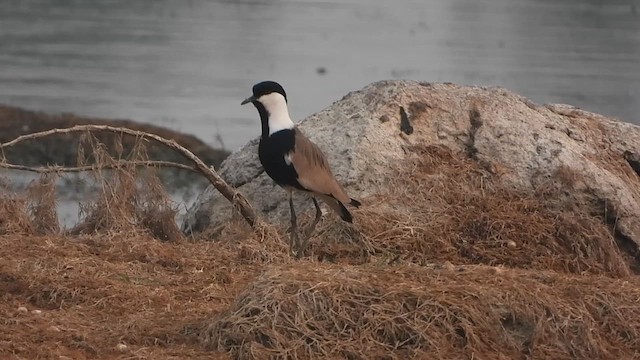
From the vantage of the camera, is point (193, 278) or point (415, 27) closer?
point (193, 278)

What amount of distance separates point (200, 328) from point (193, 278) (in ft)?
4.26

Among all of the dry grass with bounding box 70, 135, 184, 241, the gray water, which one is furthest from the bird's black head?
the gray water

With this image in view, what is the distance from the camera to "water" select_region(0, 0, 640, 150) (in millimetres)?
22625

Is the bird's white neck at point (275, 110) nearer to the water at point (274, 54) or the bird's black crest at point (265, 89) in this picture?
the bird's black crest at point (265, 89)

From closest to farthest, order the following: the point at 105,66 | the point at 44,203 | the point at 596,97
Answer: the point at 44,203
the point at 596,97
the point at 105,66

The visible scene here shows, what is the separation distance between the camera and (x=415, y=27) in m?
34.8

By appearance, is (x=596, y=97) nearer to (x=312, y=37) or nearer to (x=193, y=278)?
(x=312, y=37)

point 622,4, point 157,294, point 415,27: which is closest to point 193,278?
point 157,294

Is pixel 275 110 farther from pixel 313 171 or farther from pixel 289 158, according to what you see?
pixel 313 171

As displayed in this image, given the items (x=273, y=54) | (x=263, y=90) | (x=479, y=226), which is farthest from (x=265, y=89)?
(x=273, y=54)

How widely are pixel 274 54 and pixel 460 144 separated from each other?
18.1 metres

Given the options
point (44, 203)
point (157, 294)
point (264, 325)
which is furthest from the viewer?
point (44, 203)

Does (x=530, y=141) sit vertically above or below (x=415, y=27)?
above

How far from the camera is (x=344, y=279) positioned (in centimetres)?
700
